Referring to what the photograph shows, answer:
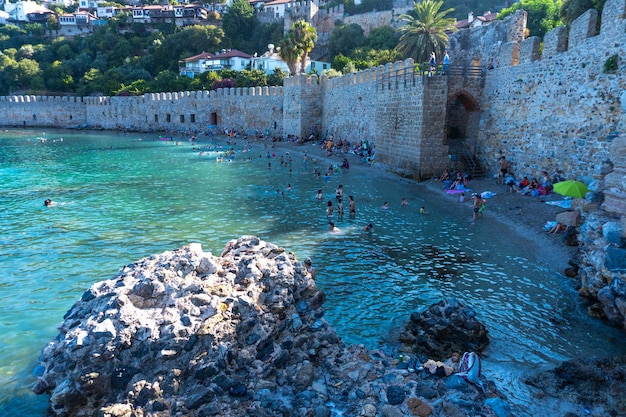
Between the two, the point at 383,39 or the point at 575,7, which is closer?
the point at 575,7

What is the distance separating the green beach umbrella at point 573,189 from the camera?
1253cm

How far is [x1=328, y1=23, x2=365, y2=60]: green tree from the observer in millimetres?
55844

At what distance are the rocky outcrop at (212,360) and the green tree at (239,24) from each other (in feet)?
207

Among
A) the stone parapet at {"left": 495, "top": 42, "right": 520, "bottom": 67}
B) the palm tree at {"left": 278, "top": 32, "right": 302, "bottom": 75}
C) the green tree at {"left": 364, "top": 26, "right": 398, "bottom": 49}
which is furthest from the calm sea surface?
the green tree at {"left": 364, "top": 26, "right": 398, "bottom": 49}

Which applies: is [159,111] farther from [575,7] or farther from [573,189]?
[573,189]

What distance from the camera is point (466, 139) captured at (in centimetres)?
2127

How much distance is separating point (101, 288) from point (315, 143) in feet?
96.2

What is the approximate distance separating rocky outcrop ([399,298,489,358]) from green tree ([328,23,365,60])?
51307 millimetres

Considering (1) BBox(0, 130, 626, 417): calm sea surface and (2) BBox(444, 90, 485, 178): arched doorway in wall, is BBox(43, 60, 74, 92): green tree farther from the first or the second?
(2) BBox(444, 90, 485, 178): arched doorway in wall

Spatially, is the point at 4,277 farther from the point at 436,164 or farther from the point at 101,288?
the point at 436,164

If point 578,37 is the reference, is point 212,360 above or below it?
below

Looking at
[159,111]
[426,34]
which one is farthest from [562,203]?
[159,111]

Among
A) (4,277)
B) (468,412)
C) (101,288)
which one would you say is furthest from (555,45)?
(4,277)

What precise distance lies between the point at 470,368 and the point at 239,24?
67.3m
